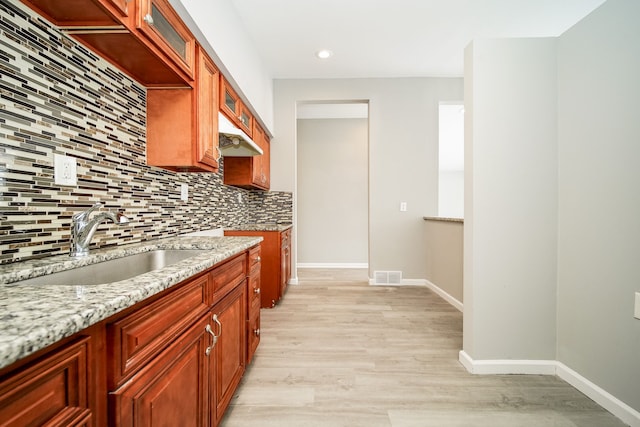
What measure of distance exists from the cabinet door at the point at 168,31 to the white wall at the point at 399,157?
2.33 meters

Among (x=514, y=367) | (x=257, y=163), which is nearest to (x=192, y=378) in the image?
(x=514, y=367)

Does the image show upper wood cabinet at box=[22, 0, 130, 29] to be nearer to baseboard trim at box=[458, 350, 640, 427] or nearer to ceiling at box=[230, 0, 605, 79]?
ceiling at box=[230, 0, 605, 79]

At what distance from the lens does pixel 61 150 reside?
1104 mm

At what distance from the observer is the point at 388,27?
110 inches

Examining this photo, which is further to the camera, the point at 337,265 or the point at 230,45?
the point at 337,265

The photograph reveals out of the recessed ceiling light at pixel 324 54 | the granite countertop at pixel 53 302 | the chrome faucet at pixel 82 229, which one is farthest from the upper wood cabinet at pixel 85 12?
the recessed ceiling light at pixel 324 54

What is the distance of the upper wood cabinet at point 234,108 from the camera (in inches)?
82.3

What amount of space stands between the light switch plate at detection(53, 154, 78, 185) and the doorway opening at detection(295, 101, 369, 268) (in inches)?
160

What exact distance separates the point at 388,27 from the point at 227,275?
2771mm

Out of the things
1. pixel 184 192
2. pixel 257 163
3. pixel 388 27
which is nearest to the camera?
pixel 184 192

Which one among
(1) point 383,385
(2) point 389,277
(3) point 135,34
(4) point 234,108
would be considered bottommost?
(1) point 383,385

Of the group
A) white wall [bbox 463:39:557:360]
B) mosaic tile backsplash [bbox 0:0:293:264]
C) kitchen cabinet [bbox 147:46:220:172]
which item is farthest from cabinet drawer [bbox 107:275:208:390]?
white wall [bbox 463:39:557:360]

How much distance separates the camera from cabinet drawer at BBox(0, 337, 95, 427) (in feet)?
1.41

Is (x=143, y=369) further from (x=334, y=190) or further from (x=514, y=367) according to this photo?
(x=334, y=190)
